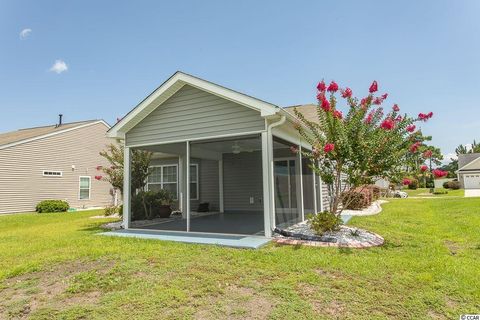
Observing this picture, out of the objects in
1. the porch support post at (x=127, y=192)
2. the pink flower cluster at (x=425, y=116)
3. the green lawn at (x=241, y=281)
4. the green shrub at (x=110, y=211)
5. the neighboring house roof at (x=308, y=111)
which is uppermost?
the neighboring house roof at (x=308, y=111)

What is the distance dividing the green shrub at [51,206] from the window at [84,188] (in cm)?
198

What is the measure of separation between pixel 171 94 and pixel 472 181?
140 feet

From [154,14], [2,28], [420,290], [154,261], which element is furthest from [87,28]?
[420,290]

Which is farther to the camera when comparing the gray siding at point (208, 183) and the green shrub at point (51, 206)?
the green shrub at point (51, 206)

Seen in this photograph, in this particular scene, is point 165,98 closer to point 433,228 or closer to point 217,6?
point 217,6

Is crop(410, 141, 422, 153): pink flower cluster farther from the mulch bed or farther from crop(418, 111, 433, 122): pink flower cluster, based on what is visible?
the mulch bed

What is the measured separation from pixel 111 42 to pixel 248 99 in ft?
27.4

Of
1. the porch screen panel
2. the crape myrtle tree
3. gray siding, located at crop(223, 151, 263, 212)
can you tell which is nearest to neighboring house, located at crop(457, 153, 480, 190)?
gray siding, located at crop(223, 151, 263, 212)

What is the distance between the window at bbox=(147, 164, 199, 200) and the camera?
1355 centimetres

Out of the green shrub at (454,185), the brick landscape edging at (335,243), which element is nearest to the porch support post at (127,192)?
the brick landscape edging at (335,243)

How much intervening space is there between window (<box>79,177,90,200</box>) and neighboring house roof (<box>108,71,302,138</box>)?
12.3 m

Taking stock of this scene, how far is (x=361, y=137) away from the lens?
253 inches

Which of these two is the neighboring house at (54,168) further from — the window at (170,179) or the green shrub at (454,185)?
the green shrub at (454,185)

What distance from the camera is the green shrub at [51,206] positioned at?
1596 cm
